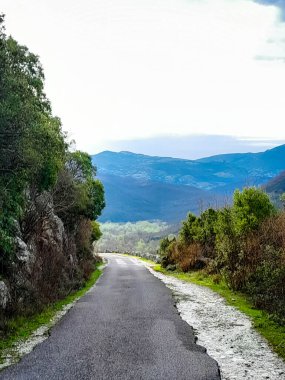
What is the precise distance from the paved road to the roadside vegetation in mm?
2982

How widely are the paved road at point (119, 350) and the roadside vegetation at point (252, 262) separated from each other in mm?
2982

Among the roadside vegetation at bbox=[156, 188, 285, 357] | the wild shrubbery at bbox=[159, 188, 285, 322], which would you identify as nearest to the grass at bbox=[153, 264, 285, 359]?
the roadside vegetation at bbox=[156, 188, 285, 357]

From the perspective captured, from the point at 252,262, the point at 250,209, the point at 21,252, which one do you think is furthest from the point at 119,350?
the point at 250,209

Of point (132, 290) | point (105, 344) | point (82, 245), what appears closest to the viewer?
point (105, 344)

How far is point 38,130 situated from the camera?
16047 mm

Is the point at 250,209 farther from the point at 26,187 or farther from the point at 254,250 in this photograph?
the point at 26,187

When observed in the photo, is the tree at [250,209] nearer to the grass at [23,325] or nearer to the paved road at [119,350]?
the paved road at [119,350]

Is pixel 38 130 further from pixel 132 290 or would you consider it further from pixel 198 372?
pixel 132 290

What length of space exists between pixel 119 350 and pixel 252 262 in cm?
1466

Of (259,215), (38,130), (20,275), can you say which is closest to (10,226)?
(20,275)

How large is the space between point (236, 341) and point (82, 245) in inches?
1189

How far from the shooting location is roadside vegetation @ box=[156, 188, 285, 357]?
1777 cm

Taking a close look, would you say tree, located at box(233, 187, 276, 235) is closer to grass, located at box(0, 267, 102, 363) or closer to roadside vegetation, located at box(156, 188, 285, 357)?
roadside vegetation, located at box(156, 188, 285, 357)

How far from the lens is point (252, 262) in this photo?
24.7m
